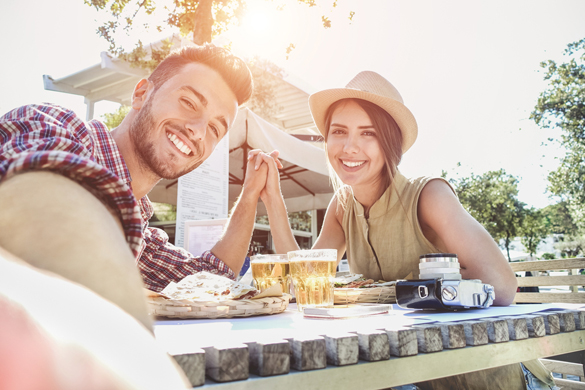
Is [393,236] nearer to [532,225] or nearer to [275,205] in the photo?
[275,205]

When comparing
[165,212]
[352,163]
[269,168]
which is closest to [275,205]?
[269,168]

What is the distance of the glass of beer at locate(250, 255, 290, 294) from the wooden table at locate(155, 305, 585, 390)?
0.79 m

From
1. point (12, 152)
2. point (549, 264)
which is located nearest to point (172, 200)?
point (549, 264)

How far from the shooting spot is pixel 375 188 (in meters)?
2.57

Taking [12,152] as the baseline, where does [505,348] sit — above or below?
below

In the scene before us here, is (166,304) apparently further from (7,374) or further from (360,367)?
(7,374)

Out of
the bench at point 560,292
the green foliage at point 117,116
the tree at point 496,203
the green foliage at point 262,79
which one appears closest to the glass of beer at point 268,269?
the bench at point 560,292

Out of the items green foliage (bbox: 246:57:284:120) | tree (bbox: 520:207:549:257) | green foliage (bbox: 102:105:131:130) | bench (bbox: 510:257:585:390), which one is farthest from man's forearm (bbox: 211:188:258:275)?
tree (bbox: 520:207:549:257)

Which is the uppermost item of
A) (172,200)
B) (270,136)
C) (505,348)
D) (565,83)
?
(565,83)

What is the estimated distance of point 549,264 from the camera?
2684mm

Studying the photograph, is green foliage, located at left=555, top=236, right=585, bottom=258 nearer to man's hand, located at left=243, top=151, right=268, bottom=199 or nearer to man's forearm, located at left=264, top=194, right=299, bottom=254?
man's forearm, located at left=264, top=194, right=299, bottom=254

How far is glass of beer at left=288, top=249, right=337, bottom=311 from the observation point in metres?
1.42

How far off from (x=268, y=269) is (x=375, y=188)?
1.14m

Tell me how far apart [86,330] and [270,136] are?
18.4 ft
